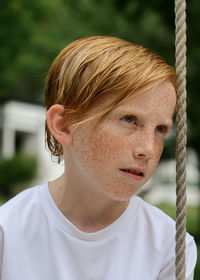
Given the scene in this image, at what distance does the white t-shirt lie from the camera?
1.33 metres

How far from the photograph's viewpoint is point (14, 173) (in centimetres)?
1611

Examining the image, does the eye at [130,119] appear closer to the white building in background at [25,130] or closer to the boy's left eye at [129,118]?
the boy's left eye at [129,118]

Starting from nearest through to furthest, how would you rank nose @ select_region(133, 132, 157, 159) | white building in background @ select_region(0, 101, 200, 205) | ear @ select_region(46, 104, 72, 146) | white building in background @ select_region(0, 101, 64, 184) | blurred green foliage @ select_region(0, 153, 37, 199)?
nose @ select_region(133, 132, 157, 159)
ear @ select_region(46, 104, 72, 146)
blurred green foliage @ select_region(0, 153, 37, 199)
white building in background @ select_region(0, 101, 200, 205)
white building in background @ select_region(0, 101, 64, 184)

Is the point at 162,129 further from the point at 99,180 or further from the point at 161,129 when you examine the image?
the point at 99,180

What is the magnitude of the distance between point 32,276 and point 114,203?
0.97 feet

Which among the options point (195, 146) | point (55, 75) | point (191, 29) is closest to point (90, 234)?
point (55, 75)

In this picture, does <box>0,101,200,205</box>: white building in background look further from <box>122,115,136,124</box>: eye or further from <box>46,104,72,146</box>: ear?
<box>122,115,136,124</box>: eye

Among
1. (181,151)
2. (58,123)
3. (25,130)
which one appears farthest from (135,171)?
(25,130)

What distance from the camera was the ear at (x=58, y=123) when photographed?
1306 mm

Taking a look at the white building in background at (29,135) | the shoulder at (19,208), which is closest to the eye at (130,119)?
the shoulder at (19,208)

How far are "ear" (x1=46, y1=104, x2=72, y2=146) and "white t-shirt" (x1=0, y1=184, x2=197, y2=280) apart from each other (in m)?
0.21

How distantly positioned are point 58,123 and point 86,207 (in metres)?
0.25

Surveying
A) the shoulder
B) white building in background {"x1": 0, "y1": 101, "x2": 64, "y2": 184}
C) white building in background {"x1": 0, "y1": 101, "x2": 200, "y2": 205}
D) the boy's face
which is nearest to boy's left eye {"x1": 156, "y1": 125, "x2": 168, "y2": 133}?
the boy's face

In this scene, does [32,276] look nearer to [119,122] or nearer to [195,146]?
[119,122]
